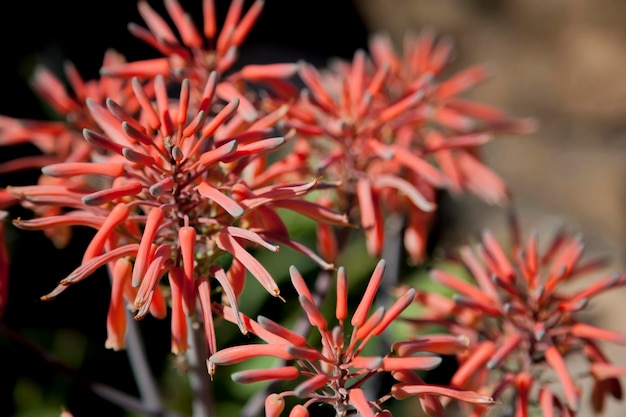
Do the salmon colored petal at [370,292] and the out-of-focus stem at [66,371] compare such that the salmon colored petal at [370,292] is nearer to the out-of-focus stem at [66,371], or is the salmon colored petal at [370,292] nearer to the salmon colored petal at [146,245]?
the salmon colored petal at [146,245]

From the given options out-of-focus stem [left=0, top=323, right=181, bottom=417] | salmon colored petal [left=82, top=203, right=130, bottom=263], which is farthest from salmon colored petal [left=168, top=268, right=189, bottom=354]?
out-of-focus stem [left=0, top=323, right=181, bottom=417]

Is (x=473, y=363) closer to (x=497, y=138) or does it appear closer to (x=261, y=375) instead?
(x=261, y=375)

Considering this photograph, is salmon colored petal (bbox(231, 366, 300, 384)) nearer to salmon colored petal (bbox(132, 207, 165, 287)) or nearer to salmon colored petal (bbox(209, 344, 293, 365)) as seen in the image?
salmon colored petal (bbox(209, 344, 293, 365))

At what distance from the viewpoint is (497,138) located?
3.72 meters

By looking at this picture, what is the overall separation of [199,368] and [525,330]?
0.60 m

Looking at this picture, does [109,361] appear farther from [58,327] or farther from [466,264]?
[466,264]

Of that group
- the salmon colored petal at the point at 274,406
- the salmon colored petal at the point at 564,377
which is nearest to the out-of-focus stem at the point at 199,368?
the salmon colored petal at the point at 274,406

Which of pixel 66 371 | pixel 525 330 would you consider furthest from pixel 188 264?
pixel 525 330

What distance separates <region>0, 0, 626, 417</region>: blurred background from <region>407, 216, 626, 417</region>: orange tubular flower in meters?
1.59

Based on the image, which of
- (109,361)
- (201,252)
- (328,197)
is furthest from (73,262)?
(201,252)

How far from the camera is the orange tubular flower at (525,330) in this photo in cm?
117

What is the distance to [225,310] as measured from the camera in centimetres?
101

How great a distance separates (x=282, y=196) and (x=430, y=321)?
17.2 inches

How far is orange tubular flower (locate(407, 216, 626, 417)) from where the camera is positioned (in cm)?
117
